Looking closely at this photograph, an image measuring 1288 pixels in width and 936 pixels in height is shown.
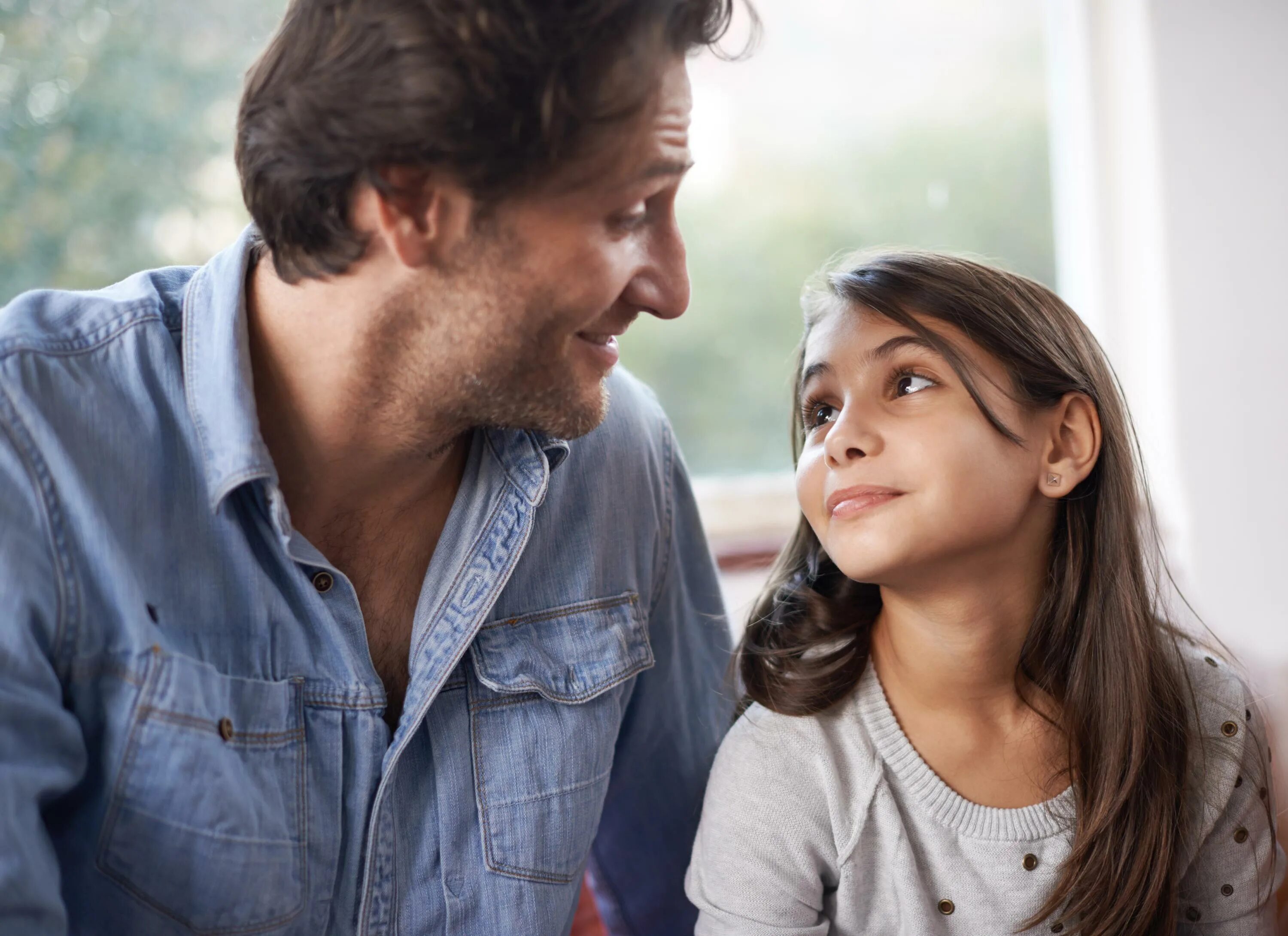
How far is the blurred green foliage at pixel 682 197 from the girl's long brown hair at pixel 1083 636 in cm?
84

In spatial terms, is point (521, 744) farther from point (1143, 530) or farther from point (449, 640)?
point (1143, 530)

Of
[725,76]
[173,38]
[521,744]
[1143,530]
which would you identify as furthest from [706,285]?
[521,744]

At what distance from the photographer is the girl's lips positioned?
1.10 meters

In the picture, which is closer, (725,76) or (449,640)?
(449,640)

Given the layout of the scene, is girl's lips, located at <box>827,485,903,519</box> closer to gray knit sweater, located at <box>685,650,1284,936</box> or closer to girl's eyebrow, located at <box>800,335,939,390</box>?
girl's eyebrow, located at <box>800,335,939,390</box>

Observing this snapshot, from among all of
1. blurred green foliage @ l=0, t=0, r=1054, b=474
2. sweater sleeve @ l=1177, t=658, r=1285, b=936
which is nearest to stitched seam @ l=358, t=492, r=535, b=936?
sweater sleeve @ l=1177, t=658, r=1285, b=936

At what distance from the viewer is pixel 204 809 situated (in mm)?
926

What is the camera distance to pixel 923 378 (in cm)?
113

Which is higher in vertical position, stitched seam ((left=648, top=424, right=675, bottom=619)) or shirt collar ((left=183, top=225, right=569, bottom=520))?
shirt collar ((left=183, top=225, right=569, bottom=520))

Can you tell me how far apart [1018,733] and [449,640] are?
0.61 metres

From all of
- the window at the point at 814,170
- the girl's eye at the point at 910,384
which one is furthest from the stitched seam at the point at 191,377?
the window at the point at 814,170

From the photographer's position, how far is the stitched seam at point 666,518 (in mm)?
1360

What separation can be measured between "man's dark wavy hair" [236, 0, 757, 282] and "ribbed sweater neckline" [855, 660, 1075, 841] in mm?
676

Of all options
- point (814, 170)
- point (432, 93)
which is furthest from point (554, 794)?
point (814, 170)
